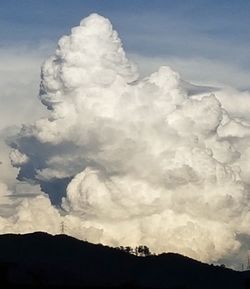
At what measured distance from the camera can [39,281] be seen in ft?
424

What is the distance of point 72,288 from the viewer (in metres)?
117

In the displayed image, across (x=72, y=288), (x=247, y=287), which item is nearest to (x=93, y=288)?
(x=72, y=288)

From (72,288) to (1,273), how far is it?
1007 cm

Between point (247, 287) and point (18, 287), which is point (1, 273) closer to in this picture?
point (18, 287)

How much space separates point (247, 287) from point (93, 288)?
27.9 m

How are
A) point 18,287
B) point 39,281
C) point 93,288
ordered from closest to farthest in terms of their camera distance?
point 18,287
point 93,288
point 39,281

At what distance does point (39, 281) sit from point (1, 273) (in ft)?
37.7

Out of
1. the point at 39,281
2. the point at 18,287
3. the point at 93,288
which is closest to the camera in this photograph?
the point at 18,287

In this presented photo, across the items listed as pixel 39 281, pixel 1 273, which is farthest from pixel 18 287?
pixel 39 281

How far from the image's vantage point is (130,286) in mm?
127938

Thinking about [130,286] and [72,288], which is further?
[130,286]

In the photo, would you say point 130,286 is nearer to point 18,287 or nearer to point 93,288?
point 93,288

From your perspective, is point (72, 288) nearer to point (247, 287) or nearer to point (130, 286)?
point (130, 286)

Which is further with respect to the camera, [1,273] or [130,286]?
[130,286]
